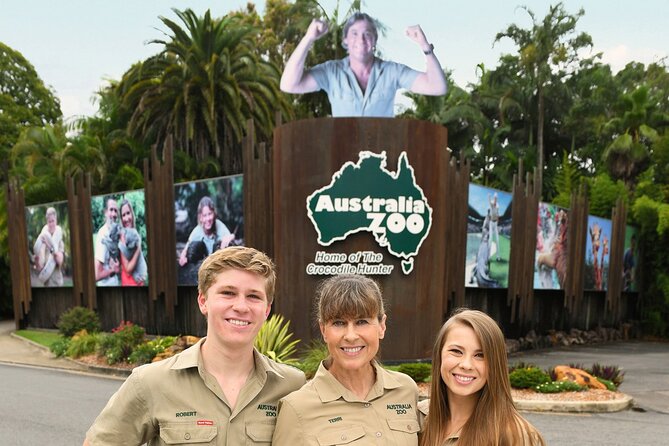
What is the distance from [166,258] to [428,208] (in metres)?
8.58

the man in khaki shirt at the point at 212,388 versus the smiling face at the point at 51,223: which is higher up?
the man in khaki shirt at the point at 212,388

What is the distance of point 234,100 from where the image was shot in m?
32.0

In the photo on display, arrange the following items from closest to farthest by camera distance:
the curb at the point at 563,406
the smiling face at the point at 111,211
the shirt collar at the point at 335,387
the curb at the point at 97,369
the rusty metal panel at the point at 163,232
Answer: the shirt collar at the point at 335,387 < the curb at the point at 563,406 < the curb at the point at 97,369 < the rusty metal panel at the point at 163,232 < the smiling face at the point at 111,211

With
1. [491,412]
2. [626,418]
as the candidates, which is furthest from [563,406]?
[491,412]

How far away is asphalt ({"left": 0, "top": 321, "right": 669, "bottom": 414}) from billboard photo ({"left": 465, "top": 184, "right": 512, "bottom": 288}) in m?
2.44

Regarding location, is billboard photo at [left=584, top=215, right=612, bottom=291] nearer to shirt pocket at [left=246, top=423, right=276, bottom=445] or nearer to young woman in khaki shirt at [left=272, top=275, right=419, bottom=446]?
young woman in khaki shirt at [left=272, top=275, right=419, bottom=446]

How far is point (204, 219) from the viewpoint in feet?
66.6

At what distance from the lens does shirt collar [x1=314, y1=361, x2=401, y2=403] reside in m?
3.04

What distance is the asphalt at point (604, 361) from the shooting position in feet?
39.6

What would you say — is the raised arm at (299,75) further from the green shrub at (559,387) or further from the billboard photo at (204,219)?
the green shrub at (559,387)

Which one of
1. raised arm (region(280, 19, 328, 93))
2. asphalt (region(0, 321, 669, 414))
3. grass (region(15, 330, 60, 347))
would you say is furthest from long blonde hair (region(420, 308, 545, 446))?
grass (region(15, 330, 60, 347))

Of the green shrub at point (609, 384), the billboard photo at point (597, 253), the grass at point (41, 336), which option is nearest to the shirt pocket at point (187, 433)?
the green shrub at point (609, 384)

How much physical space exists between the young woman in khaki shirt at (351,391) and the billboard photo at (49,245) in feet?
78.7

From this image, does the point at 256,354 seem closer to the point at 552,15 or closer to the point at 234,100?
the point at 234,100
